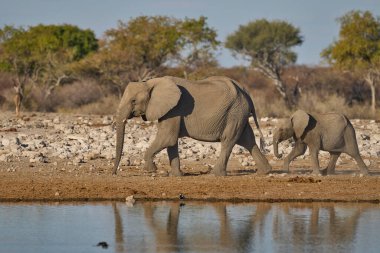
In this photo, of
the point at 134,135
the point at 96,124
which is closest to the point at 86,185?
the point at 134,135

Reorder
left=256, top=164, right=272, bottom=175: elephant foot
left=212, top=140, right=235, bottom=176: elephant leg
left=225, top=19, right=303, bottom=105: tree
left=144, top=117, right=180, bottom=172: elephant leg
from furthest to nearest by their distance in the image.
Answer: left=225, top=19, right=303, bottom=105: tree < left=256, top=164, right=272, bottom=175: elephant foot < left=212, top=140, right=235, bottom=176: elephant leg < left=144, top=117, right=180, bottom=172: elephant leg

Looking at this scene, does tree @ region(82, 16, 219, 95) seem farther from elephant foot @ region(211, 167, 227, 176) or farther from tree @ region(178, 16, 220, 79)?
elephant foot @ region(211, 167, 227, 176)

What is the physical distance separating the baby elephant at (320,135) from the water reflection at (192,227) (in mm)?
3084

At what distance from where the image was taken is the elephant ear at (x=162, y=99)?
1530cm

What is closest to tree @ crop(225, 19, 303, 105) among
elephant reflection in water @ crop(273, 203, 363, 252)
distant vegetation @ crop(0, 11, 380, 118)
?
distant vegetation @ crop(0, 11, 380, 118)

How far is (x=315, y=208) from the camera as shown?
13.1 metres

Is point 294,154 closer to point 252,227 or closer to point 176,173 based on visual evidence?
point 176,173

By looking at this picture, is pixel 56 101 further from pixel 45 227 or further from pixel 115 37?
pixel 45 227

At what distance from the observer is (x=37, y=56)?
45969 mm

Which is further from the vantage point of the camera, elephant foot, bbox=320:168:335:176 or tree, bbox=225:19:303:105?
tree, bbox=225:19:303:105

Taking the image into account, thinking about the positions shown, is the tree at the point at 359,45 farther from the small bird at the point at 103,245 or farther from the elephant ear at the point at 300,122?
the small bird at the point at 103,245

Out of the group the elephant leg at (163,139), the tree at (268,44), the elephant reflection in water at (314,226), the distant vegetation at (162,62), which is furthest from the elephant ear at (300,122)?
the tree at (268,44)

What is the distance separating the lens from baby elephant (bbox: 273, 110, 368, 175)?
53.8 feet

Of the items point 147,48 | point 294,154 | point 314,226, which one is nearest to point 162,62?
point 147,48
